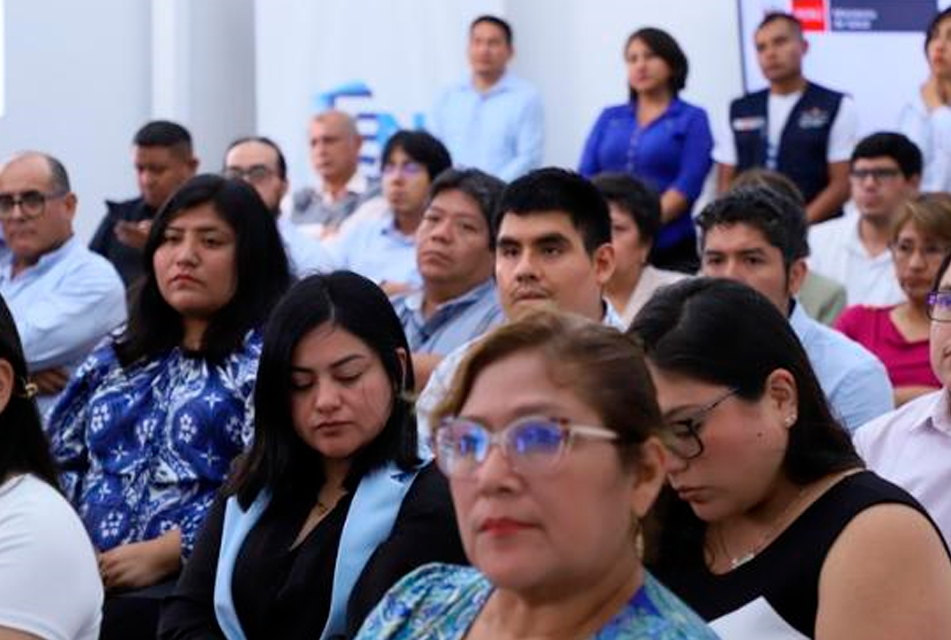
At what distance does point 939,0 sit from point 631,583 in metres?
6.29

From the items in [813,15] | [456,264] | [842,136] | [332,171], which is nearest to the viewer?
[456,264]

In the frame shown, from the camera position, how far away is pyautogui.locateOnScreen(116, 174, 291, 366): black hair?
3896 millimetres

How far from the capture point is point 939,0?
25.4 ft

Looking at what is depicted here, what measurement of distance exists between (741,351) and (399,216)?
3.93m

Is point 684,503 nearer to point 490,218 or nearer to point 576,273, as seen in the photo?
point 576,273

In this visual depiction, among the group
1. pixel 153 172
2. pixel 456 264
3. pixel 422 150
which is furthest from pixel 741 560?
pixel 153 172

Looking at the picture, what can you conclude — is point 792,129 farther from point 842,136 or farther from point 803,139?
point 842,136

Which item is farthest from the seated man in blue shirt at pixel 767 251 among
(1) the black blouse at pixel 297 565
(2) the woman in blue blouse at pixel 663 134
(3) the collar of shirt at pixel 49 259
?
(2) the woman in blue blouse at pixel 663 134

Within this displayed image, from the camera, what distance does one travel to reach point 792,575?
2438mm

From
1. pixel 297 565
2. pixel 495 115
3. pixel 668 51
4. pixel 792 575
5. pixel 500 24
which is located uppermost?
pixel 500 24

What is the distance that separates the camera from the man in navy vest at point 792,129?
7074 millimetres

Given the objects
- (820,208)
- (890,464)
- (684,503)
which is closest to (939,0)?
(820,208)

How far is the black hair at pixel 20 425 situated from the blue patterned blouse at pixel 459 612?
1183mm

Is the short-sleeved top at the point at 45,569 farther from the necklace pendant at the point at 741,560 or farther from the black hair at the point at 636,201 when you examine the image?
the black hair at the point at 636,201
